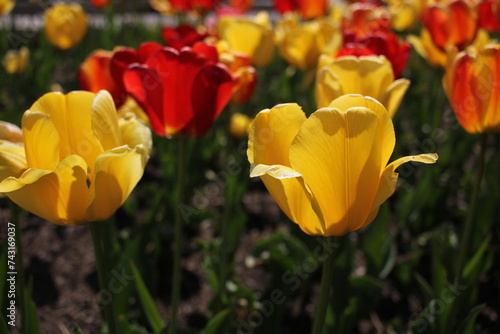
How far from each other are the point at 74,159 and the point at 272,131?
311 millimetres

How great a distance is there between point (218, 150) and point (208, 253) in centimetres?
110

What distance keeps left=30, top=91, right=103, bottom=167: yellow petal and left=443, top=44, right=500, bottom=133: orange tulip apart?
2.58ft

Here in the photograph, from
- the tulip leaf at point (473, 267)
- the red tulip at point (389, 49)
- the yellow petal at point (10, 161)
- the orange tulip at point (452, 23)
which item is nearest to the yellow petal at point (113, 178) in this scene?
the yellow petal at point (10, 161)

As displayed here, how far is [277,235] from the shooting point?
197 centimetres

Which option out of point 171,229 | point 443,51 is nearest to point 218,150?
point 171,229

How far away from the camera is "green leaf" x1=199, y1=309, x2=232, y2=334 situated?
1.31 m

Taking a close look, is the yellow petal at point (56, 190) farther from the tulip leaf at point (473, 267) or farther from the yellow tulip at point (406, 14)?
the yellow tulip at point (406, 14)

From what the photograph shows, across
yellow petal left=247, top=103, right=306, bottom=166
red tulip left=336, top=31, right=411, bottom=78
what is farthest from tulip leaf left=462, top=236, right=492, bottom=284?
yellow petal left=247, top=103, right=306, bottom=166

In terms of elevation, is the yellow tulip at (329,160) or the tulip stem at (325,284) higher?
the yellow tulip at (329,160)

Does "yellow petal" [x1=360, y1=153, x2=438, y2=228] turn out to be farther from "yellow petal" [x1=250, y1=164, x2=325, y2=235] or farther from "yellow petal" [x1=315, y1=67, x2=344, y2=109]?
"yellow petal" [x1=315, y1=67, x2=344, y2=109]

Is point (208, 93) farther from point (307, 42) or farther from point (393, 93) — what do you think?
point (307, 42)

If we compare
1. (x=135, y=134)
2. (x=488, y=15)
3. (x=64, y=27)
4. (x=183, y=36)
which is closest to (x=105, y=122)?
(x=135, y=134)

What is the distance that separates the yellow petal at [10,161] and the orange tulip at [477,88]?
913 mm

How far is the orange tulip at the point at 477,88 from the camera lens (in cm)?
124
